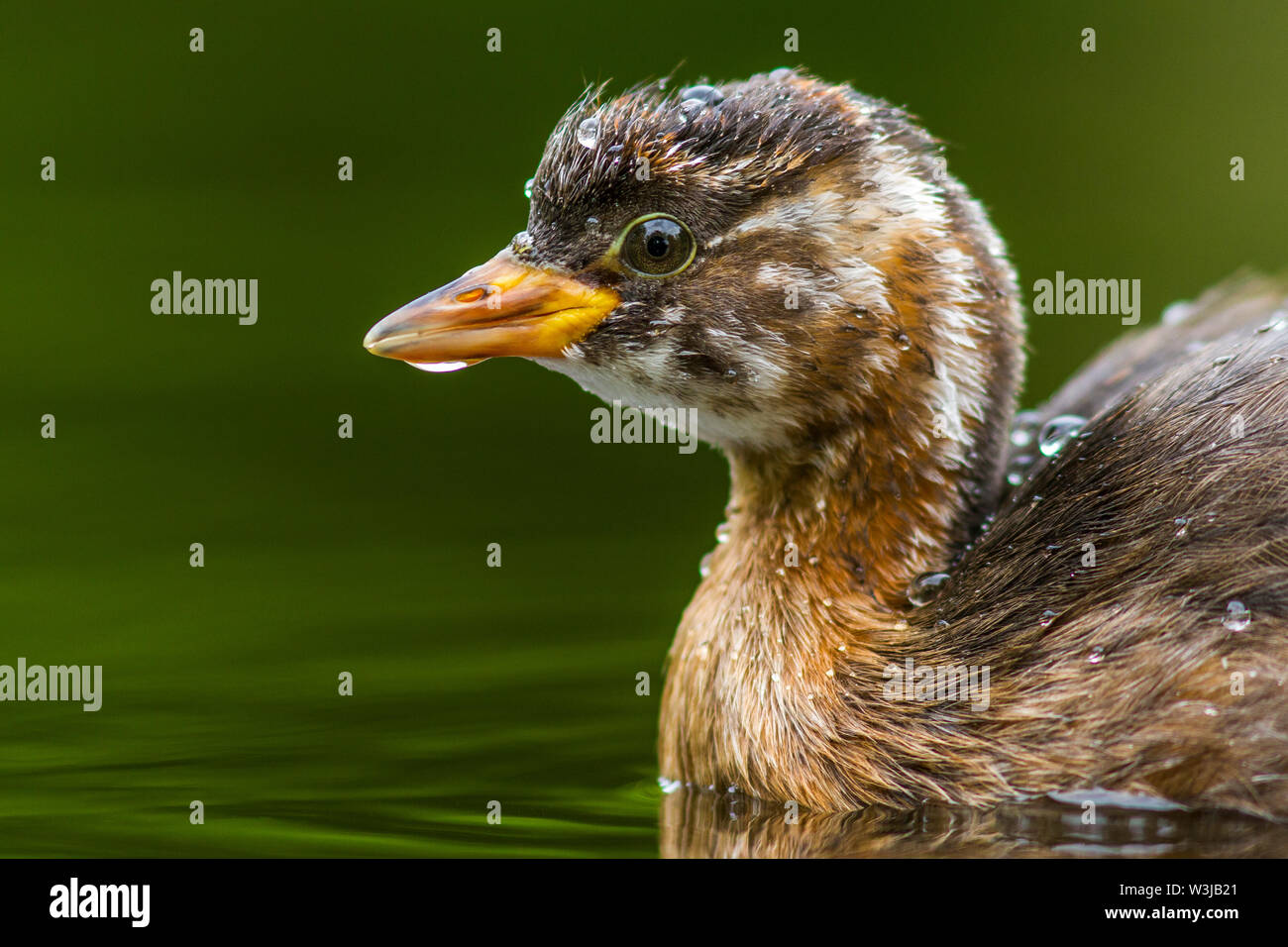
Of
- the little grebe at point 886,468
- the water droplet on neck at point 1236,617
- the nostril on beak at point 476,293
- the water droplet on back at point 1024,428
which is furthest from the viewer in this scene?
the water droplet on back at point 1024,428

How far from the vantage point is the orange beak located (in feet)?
22.5

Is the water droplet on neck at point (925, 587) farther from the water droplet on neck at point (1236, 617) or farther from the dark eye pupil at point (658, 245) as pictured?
the dark eye pupil at point (658, 245)

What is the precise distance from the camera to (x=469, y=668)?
344 inches

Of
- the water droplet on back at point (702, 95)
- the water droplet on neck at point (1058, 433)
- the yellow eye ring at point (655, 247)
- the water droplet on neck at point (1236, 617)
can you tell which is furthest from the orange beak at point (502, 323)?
Answer: the water droplet on neck at point (1236, 617)

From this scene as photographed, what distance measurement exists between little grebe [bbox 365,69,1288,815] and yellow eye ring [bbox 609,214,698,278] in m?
0.01

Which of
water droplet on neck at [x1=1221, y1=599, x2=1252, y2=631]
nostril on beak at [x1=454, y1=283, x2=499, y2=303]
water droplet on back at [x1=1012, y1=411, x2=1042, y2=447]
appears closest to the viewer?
water droplet on neck at [x1=1221, y1=599, x2=1252, y2=631]

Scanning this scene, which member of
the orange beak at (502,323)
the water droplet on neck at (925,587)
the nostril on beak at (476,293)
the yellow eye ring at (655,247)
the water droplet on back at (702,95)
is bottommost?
the water droplet on neck at (925,587)

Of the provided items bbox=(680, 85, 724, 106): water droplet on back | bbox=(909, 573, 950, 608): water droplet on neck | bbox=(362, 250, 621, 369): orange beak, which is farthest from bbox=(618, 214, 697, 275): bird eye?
bbox=(909, 573, 950, 608): water droplet on neck

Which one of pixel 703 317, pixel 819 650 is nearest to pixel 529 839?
pixel 819 650

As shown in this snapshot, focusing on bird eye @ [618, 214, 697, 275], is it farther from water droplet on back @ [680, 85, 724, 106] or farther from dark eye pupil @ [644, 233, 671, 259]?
water droplet on back @ [680, 85, 724, 106]

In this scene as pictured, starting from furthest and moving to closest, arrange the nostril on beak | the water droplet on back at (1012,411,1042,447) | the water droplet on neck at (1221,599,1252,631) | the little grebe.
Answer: the water droplet on back at (1012,411,1042,447) < the nostril on beak < the little grebe < the water droplet on neck at (1221,599,1252,631)

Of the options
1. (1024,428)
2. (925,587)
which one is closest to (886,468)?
(925,587)

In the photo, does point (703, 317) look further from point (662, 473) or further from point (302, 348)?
point (302, 348)

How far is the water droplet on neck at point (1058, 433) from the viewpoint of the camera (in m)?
7.28
